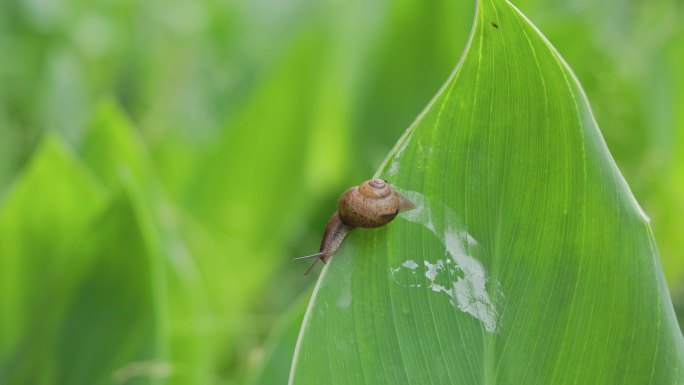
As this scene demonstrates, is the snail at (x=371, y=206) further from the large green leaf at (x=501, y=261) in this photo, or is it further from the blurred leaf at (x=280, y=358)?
the blurred leaf at (x=280, y=358)

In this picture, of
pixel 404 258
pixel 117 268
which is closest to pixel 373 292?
pixel 404 258

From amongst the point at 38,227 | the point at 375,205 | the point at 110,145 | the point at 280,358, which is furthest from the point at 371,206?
the point at 110,145

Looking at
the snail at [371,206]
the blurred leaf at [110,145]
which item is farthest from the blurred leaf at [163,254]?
the snail at [371,206]

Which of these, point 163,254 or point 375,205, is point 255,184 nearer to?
point 163,254

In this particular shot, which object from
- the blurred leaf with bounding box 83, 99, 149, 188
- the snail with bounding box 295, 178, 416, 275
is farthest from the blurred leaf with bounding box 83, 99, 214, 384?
the snail with bounding box 295, 178, 416, 275

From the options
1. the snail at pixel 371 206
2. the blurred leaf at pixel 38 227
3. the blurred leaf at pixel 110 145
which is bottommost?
the snail at pixel 371 206
